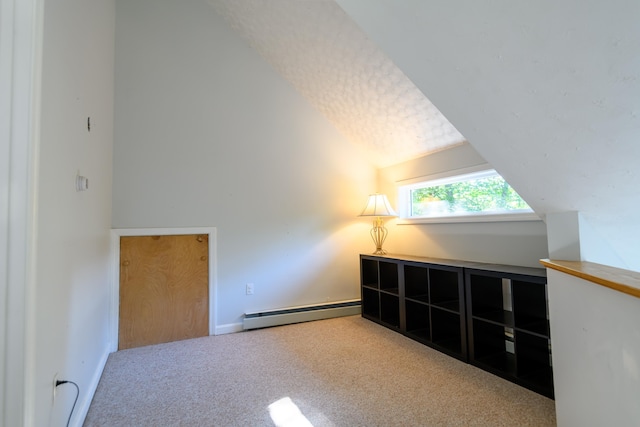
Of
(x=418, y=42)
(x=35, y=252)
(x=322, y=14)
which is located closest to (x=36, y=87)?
(x=35, y=252)

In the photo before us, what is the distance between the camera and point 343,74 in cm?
282

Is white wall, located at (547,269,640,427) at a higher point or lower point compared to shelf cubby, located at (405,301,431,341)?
higher

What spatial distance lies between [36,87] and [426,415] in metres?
2.23

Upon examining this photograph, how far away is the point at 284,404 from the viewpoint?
1.75 m

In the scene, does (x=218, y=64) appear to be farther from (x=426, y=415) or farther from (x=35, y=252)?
(x=426, y=415)

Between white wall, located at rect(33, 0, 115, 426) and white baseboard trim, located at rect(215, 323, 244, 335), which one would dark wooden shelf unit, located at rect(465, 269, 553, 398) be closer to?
white baseboard trim, located at rect(215, 323, 244, 335)

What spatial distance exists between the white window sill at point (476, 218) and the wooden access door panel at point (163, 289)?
7.09 feet

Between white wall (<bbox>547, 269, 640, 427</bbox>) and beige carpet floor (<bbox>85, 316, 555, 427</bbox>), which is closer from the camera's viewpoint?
white wall (<bbox>547, 269, 640, 427</bbox>)

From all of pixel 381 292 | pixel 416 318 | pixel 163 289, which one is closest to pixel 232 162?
pixel 163 289

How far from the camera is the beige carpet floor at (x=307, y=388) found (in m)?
1.62

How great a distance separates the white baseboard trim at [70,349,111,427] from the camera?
1.55 meters

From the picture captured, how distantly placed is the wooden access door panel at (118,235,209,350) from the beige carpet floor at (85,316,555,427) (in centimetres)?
15

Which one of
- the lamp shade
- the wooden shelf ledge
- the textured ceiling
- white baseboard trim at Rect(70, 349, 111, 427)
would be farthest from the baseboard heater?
the wooden shelf ledge

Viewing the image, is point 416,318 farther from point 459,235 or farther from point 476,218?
point 476,218
